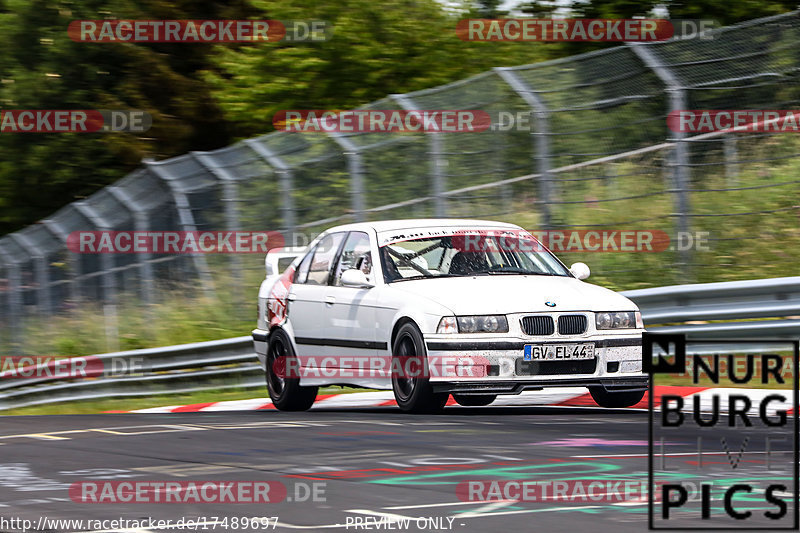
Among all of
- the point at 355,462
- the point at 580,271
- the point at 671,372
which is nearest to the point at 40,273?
the point at 580,271

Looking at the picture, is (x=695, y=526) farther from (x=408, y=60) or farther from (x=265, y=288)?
(x=408, y=60)

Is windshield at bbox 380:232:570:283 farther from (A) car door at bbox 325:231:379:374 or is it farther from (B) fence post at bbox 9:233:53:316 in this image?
(B) fence post at bbox 9:233:53:316

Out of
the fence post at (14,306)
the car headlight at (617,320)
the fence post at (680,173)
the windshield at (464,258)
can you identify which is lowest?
the fence post at (14,306)

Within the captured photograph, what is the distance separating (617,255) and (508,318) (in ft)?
17.5

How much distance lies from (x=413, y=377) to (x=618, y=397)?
5.16 feet

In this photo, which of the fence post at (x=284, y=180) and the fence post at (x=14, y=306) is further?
the fence post at (x=14, y=306)

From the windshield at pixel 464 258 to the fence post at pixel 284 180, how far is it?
21.2 feet

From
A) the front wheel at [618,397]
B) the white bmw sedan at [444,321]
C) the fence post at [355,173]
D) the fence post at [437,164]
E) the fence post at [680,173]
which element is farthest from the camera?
the fence post at [355,173]

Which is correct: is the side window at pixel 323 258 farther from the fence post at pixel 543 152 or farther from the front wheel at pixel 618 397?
the fence post at pixel 543 152

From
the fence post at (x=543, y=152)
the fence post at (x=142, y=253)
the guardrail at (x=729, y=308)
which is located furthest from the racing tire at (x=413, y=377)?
the fence post at (x=142, y=253)

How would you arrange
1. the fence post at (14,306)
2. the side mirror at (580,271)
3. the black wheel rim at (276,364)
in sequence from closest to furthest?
the side mirror at (580,271) → the black wheel rim at (276,364) → the fence post at (14,306)

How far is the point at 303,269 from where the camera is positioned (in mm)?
12586

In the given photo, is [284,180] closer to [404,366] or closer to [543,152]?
[543,152]

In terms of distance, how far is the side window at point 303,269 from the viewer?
12492 mm
